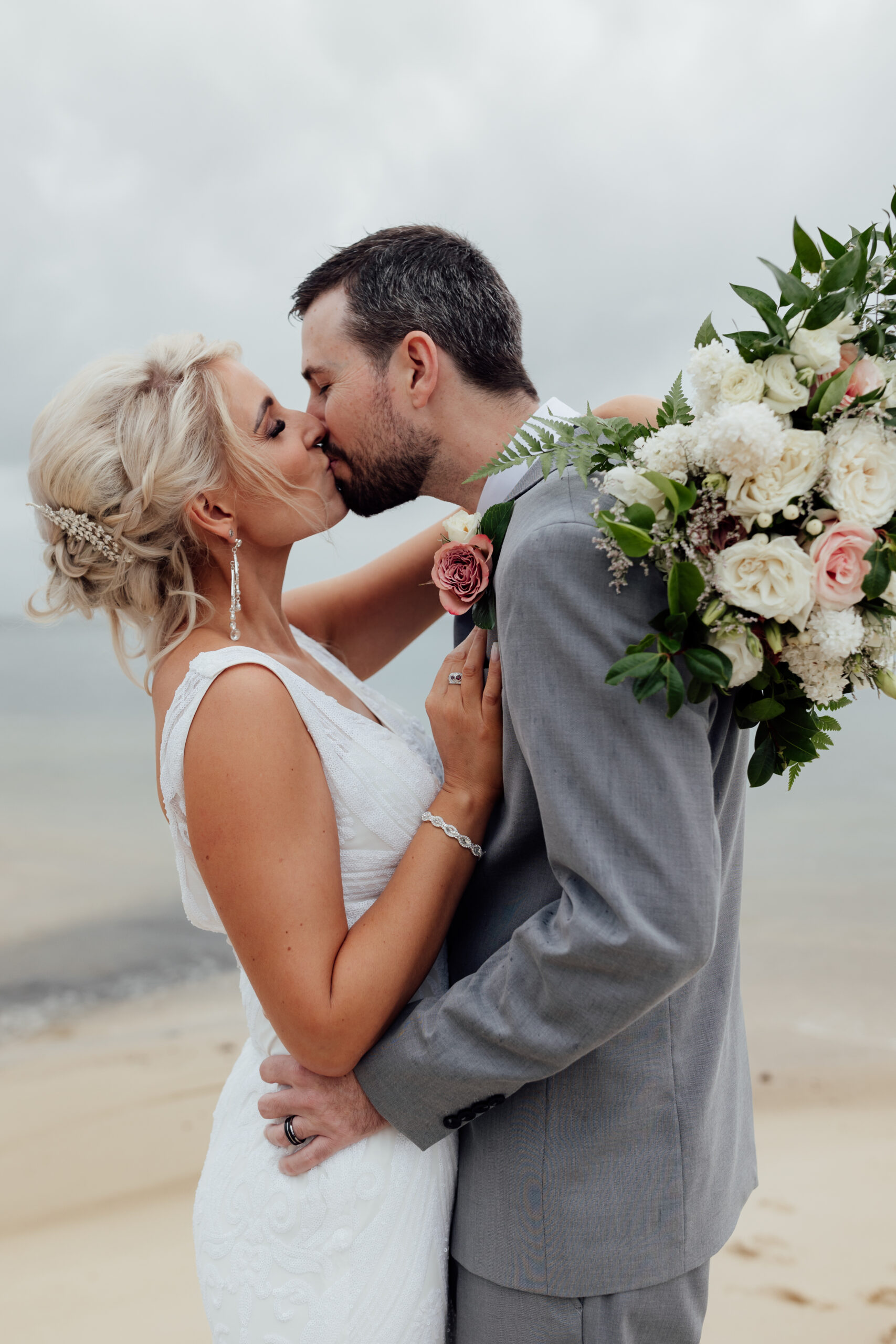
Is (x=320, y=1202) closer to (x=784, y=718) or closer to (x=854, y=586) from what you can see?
(x=784, y=718)

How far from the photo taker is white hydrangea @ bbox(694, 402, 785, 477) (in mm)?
1163

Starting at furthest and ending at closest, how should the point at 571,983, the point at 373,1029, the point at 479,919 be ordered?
the point at 479,919 → the point at 373,1029 → the point at 571,983

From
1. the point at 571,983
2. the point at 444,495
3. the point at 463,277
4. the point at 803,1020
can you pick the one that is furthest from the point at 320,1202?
the point at 803,1020

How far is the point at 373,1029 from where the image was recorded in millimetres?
1569

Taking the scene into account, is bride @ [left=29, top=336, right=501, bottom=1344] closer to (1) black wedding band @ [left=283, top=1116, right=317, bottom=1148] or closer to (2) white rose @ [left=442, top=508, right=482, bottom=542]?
(1) black wedding band @ [left=283, top=1116, right=317, bottom=1148]

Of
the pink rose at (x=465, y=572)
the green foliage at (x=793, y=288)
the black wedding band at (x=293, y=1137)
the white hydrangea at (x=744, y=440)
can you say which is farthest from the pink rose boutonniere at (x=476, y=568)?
the black wedding band at (x=293, y=1137)

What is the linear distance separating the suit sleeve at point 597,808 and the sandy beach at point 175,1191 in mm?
3178

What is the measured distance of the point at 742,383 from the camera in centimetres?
124

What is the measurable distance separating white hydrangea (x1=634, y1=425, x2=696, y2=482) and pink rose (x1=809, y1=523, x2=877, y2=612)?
21cm

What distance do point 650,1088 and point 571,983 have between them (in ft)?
1.14

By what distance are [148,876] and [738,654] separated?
9243mm


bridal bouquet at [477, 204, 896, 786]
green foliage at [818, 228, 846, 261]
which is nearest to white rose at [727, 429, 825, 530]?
bridal bouquet at [477, 204, 896, 786]

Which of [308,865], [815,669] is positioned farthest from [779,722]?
[308,865]

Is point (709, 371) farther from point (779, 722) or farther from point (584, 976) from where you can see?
point (584, 976)
